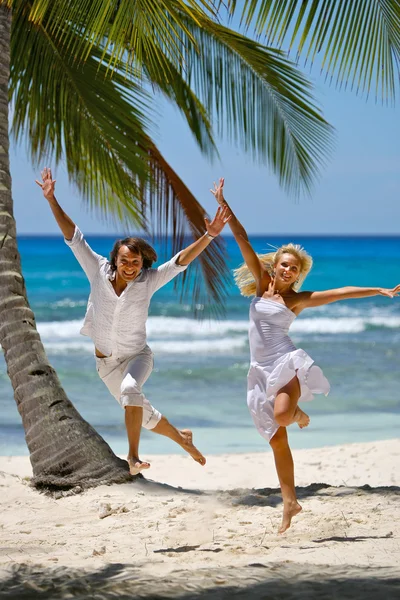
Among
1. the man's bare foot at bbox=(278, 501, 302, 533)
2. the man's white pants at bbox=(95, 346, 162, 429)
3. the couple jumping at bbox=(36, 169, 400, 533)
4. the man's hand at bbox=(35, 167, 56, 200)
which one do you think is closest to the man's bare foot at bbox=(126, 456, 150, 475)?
the couple jumping at bbox=(36, 169, 400, 533)

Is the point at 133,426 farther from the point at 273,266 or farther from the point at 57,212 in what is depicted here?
the point at 57,212

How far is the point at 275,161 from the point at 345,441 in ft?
13.4

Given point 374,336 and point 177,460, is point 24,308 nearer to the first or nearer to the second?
point 177,460

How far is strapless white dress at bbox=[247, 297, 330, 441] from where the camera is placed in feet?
16.7

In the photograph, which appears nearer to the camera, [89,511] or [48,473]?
[89,511]

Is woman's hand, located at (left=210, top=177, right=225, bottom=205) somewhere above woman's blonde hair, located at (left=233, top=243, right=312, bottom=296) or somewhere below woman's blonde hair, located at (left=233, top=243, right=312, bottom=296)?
above

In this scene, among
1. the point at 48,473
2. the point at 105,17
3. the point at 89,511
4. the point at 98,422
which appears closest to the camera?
the point at 105,17

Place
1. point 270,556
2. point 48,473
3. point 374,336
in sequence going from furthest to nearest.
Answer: point 374,336
point 48,473
point 270,556

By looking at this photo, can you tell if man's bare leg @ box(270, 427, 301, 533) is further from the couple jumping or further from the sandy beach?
the sandy beach

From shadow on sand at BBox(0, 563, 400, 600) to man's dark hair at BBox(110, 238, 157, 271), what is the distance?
2.27 metres

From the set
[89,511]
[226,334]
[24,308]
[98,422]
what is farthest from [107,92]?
[226,334]

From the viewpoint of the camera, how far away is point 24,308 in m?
6.57

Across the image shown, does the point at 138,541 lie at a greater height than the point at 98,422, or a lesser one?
greater

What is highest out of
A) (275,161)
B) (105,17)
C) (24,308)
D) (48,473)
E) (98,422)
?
(105,17)
